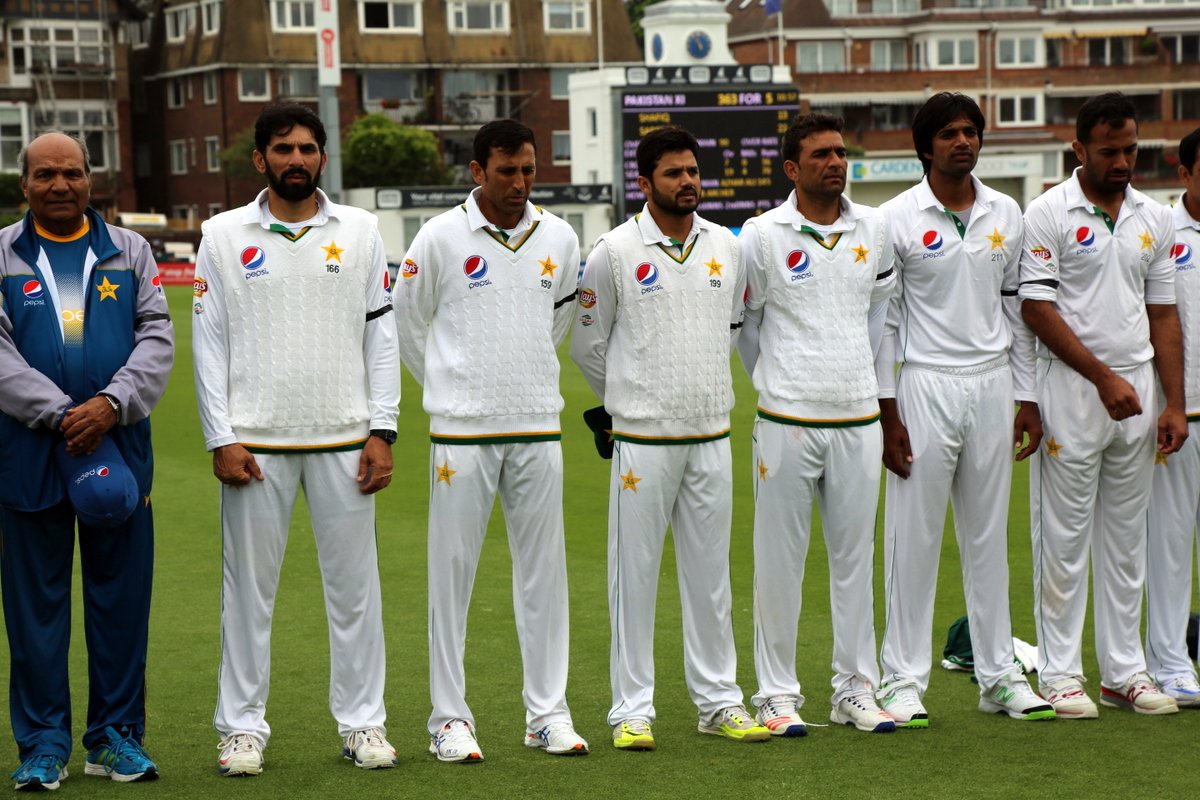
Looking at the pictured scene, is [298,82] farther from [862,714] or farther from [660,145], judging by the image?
[862,714]

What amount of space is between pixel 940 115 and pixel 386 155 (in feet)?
153

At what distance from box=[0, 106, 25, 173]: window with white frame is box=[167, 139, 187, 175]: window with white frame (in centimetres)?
505

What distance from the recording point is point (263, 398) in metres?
5.57

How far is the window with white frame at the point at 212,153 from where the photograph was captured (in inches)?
2243

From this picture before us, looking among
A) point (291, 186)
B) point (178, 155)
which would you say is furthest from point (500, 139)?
point (178, 155)

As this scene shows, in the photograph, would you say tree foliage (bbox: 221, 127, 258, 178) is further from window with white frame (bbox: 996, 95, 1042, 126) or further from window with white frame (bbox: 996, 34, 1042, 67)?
window with white frame (bbox: 996, 34, 1042, 67)

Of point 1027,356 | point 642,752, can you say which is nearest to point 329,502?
point 642,752

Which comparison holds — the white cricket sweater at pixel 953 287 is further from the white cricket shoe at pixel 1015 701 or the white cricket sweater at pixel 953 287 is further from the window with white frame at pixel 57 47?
the window with white frame at pixel 57 47

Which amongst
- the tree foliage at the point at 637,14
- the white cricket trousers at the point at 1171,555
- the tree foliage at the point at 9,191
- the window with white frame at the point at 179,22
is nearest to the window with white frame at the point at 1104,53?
the tree foliage at the point at 637,14

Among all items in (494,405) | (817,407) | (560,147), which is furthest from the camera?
(560,147)

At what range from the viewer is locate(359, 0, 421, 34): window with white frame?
58094mm

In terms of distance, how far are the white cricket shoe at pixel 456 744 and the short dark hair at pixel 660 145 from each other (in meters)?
2.05

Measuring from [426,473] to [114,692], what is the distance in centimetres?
725

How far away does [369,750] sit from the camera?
5.56 m
